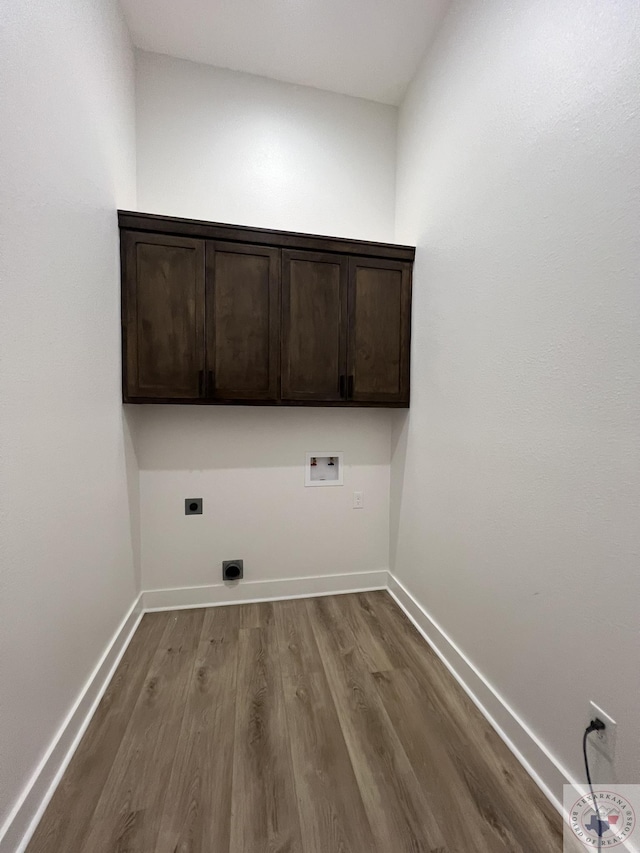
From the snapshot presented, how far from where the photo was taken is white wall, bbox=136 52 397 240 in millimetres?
1982

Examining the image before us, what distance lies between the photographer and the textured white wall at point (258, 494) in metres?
2.08

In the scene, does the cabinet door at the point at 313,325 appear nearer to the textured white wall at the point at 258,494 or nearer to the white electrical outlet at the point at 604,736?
the textured white wall at the point at 258,494

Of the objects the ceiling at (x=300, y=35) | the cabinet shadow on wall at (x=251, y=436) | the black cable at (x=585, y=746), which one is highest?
the ceiling at (x=300, y=35)

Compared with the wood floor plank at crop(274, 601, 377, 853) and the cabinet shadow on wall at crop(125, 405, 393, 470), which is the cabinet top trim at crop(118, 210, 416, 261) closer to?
the cabinet shadow on wall at crop(125, 405, 393, 470)

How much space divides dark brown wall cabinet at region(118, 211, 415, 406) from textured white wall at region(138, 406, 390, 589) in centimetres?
28

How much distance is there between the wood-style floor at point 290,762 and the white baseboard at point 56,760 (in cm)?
3

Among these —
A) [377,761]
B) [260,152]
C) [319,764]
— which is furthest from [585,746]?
[260,152]

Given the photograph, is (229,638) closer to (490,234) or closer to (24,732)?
(24,732)

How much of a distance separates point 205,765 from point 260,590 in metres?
1.03

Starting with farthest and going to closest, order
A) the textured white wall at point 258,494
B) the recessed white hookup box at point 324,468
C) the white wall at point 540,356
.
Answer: the recessed white hookup box at point 324,468 → the textured white wall at point 258,494 → the white wall at point 540,356

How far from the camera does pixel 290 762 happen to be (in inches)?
47.0

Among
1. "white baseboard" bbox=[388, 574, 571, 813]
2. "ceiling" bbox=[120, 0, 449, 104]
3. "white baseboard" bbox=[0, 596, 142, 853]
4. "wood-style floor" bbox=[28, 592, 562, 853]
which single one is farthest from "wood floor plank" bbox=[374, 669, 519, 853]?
"ceiling" bbox=[120, 0, 449, 104]

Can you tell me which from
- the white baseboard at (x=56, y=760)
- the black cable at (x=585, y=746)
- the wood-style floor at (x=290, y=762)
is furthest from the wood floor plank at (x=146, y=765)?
the black cable at (x=585, y=746)

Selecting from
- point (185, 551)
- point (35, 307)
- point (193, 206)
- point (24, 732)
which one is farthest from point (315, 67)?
point (24, 732)
